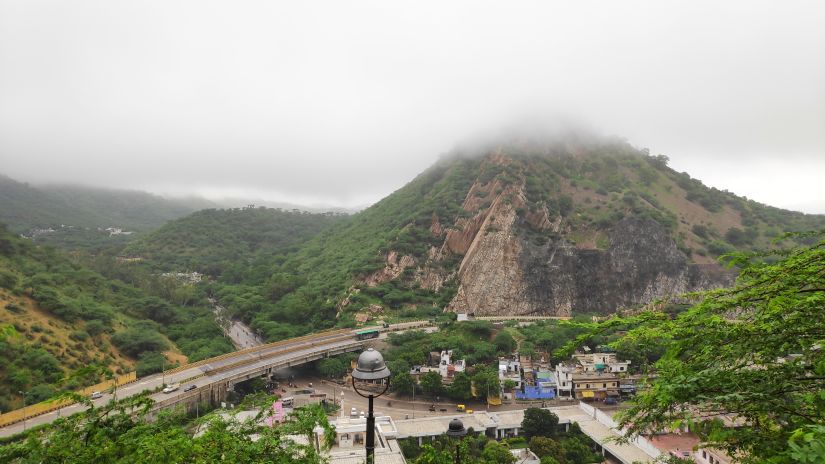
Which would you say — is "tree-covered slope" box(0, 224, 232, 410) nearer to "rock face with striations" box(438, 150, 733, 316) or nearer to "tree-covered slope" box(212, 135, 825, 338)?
"tree-covered slope" box(212, 135, 825, 338)

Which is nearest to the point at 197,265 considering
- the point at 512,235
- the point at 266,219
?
the point at 266,219

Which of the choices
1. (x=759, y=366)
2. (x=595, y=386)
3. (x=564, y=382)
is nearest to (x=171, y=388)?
(x=564, y=382)

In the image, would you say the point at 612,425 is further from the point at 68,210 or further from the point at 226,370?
the point at 68,210

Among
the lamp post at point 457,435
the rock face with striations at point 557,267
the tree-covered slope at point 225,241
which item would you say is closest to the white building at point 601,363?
the rock face with striations at point 557,267

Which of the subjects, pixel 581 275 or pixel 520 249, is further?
pixel 581 275

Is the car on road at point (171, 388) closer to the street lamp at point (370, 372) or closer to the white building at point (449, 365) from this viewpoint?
the white building at point (449, 365)

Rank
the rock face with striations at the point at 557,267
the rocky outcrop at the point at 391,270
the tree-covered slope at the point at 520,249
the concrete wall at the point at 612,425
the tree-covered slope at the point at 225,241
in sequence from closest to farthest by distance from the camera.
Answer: the concrete wall at the point at 612,425 < the tree-covered slope at the point at 520,249 < the rocky outcrop at the point at 391,270 < the rock face with striations at the point at 557,267 < the tree-covered slope at the point at 225,241
